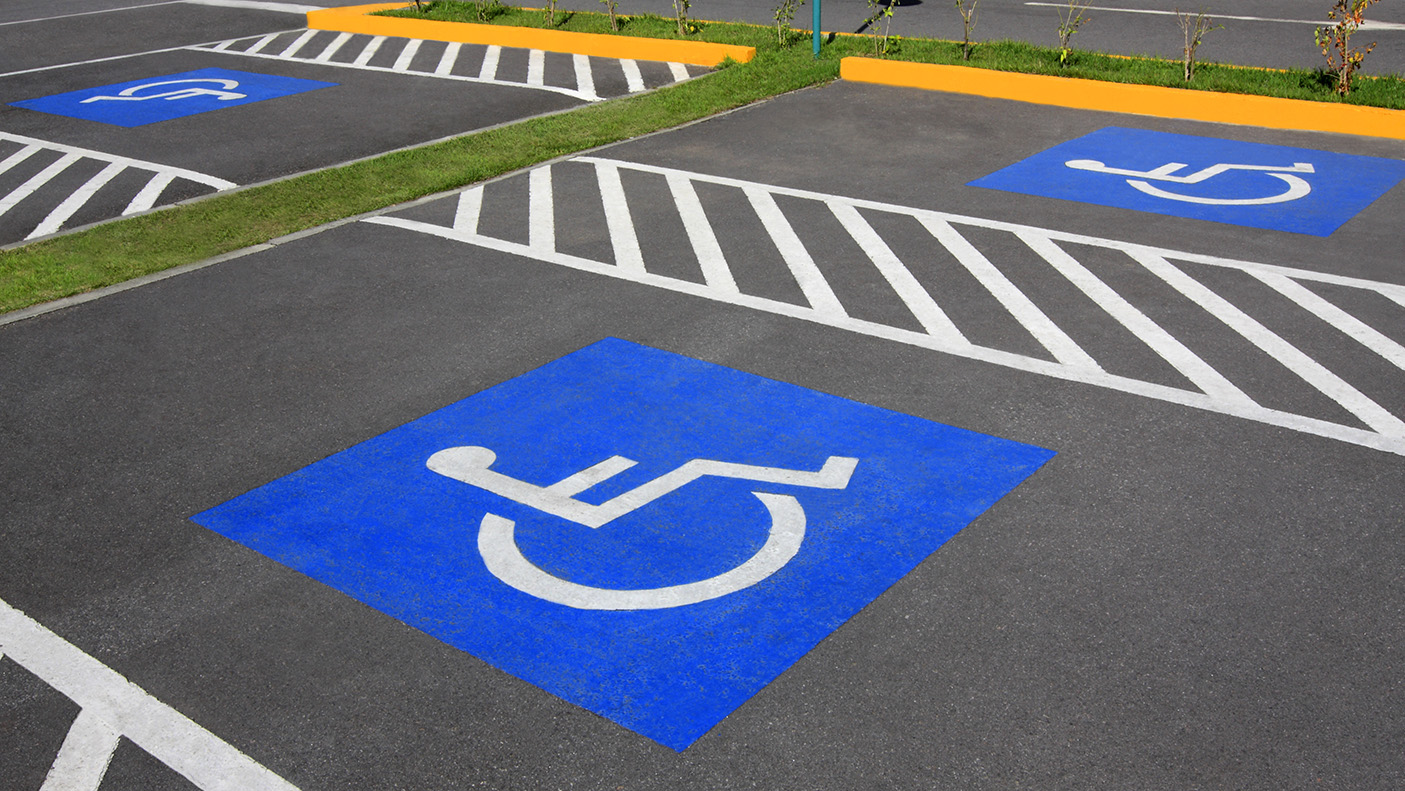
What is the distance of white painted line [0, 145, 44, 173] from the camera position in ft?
41.6

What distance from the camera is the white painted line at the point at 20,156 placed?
12672 mm

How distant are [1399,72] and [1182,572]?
12116 millimetres

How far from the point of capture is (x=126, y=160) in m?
12.7

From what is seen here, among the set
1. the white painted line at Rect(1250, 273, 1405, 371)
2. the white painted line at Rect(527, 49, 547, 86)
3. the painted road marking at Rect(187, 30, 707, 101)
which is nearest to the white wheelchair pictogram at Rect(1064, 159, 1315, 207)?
the white painted line at Rect(1250, 273, 1405, 371)

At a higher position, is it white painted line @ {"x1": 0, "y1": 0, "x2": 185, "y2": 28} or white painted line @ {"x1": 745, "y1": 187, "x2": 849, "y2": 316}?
white painted line @ {"x1": 0, "y1": 0, "x2": 185, "y2": 28}

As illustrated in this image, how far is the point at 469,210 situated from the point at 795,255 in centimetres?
343

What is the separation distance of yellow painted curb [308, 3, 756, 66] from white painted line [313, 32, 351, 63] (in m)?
0.47

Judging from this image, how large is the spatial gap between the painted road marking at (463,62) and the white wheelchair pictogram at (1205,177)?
6817 millimetres

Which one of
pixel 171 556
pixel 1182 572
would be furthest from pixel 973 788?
pixel 171 556

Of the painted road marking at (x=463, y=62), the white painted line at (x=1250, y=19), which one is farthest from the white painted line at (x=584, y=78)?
the white painted line at (x=1250, y=19)

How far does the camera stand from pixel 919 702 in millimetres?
4281

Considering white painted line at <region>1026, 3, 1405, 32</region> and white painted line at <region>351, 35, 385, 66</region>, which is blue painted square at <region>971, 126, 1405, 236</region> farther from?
white painted line at <region>351, 35, 385, 66</region>

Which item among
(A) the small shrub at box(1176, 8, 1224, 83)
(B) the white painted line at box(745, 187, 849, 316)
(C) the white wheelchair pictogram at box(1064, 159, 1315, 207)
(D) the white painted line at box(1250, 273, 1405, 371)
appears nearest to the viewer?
(D) the white painted line at box(1250, 273, 1405, 371)

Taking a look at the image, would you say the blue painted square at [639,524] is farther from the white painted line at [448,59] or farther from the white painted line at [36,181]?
the white painted line at [448,59]
